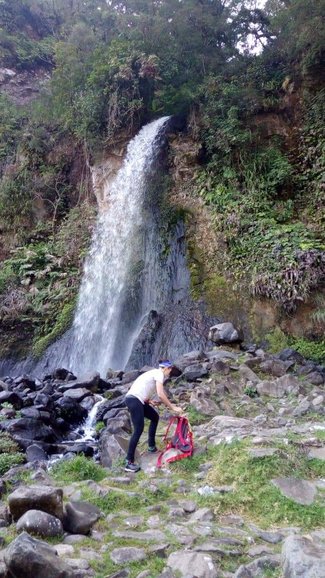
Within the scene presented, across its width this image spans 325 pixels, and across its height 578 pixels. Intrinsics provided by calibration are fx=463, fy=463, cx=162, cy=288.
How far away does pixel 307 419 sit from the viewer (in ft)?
20.5

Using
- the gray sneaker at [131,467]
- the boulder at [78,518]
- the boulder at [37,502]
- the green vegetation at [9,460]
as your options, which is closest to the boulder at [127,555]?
the boulder at [78,518]

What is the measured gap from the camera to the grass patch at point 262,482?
366 centimetres

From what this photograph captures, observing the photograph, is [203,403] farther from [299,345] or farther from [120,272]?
[120,272]

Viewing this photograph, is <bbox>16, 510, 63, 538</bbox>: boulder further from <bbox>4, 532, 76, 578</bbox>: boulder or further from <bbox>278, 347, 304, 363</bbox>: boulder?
<bbox>278, 347, 304, 363</bbox>: boulder

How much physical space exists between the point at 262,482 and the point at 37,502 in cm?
189

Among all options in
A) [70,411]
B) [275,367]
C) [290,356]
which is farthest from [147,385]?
[290,356]

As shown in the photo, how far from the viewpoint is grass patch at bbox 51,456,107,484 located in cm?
482

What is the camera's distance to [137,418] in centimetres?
528

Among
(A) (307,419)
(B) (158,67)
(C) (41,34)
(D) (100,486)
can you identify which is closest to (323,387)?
(A) (307,419)

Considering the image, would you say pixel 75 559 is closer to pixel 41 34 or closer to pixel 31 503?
pixel 31 503

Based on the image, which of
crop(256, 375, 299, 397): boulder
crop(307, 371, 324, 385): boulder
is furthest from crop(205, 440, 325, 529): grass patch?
crop(307, 371, 324, 385): boulder

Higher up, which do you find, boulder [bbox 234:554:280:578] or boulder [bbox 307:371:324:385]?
boulder [bbox 307:371:324:385]

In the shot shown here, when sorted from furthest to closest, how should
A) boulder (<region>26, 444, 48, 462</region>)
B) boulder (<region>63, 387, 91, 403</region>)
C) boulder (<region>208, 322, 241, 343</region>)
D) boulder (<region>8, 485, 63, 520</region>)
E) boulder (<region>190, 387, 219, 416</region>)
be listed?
boulder (<region>208, 322, 241, 343</region>), boulder (<region>63, 387, 91, 403</region>), boulder (<region>190, 387, 219, 416</region>), boulder (<region>26, 444, 48, 462</region>), boulder (<region>8, 485, 63, 520</region>)

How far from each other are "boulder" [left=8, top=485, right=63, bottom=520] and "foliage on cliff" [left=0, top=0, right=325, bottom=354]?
25.6 ft
